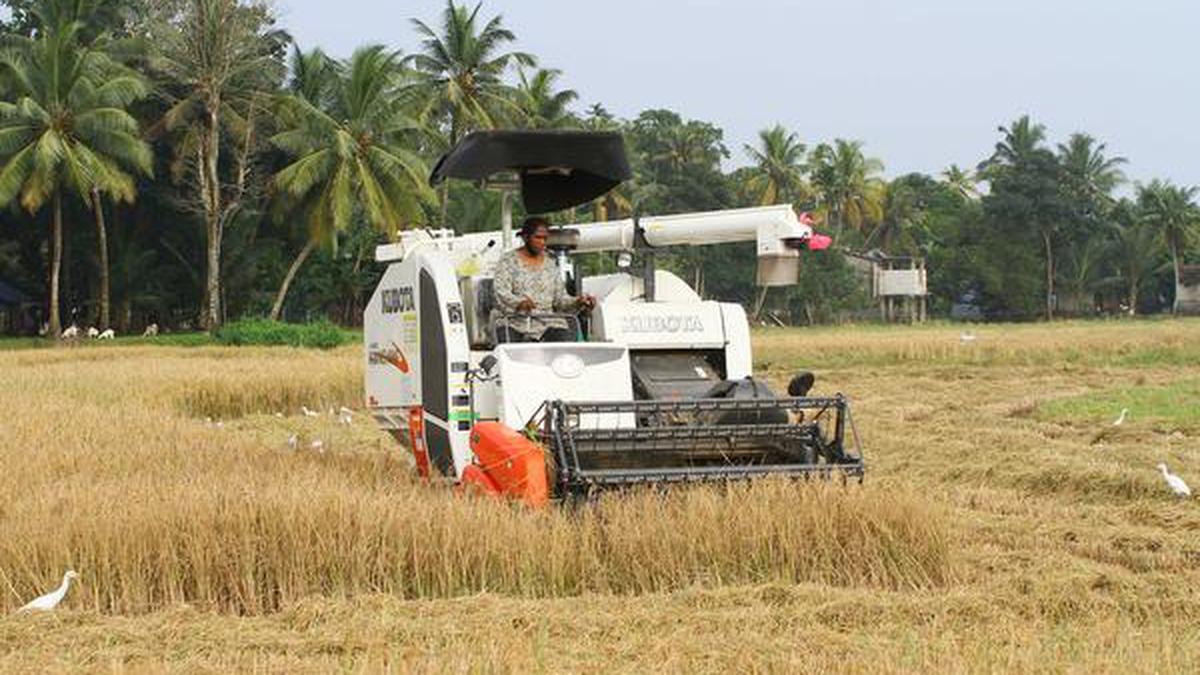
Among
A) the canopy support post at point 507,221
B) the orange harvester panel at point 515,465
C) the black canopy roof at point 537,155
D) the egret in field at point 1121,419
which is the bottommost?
the egret in field at point 1121,419

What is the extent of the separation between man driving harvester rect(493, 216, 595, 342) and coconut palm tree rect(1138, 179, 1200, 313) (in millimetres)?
70410

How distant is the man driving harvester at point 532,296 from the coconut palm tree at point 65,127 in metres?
30.2

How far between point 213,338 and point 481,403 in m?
30.5

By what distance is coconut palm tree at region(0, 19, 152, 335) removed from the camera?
36844 mm

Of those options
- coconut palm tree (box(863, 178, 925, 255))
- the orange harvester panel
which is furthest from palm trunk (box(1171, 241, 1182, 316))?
the orange harvester panel

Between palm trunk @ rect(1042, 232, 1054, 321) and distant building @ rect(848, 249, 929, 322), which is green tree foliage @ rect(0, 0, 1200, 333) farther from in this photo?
palm trunk @ rect(1042, 232, 1054, 321)

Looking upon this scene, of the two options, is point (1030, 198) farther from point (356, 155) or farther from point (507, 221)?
point (507, 221)

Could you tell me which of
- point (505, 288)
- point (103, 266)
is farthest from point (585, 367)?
point (103, 266)

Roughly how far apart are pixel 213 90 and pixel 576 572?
117 feet

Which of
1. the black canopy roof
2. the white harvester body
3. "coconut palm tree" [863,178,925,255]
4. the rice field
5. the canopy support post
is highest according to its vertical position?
"coconut palm tree" [863,178,925,255]

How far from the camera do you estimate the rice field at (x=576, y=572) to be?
550cm

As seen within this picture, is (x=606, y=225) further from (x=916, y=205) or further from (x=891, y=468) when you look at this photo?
(x=916, y=205)

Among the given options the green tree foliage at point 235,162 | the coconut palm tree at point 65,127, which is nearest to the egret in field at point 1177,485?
the green tree foliage at point 235,162

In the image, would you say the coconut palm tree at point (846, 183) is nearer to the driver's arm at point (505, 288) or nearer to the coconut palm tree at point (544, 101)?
the coconut palm tree at point (544, 101)
